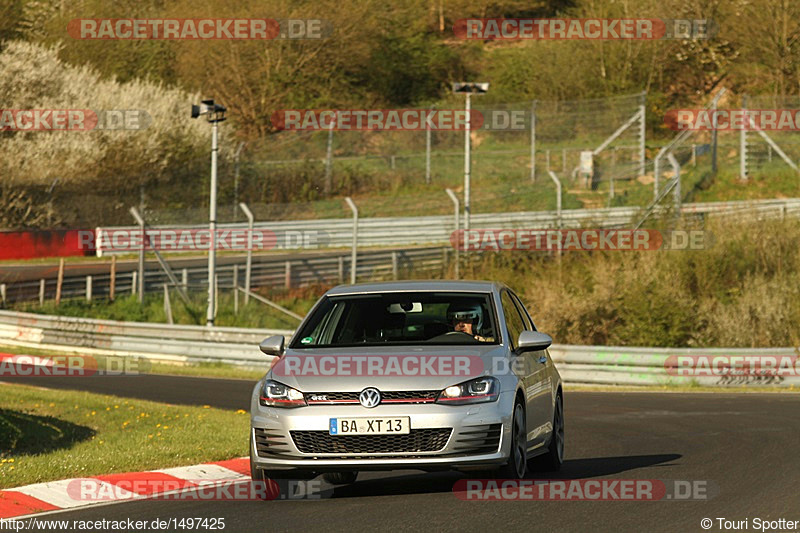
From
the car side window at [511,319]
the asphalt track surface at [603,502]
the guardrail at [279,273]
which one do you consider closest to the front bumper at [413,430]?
the asphalt track surface at [603,502]

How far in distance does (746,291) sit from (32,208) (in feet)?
89.4

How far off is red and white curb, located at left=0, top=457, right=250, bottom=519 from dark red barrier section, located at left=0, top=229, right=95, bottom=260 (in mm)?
36176

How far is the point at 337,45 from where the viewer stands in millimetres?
66312

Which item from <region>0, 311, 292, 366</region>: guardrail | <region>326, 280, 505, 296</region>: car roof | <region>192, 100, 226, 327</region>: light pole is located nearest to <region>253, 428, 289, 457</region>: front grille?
<region>326, 280, 505, 296</region>: car roof

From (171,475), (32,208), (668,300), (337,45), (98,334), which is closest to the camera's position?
(171,475)

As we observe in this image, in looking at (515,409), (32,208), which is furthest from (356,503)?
(32,208)

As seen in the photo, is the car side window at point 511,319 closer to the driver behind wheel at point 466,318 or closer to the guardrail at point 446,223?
Answer: the driver behind wheel at point 466,318

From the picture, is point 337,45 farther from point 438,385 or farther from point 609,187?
point 438,385

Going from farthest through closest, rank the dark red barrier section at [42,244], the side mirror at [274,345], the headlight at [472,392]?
the dark red barrier section at [42,244]
the side mirror at [274,345]
the headlight at [472,392]

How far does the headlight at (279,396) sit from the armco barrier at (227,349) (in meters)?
16.2

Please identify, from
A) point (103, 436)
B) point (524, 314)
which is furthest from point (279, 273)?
point (524, 314)

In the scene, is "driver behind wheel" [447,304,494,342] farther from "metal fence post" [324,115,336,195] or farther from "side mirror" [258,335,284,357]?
"metal fence post" [324,115,336,195]

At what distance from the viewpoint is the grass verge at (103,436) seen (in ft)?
38.8

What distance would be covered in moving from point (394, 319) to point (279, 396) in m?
1.50
